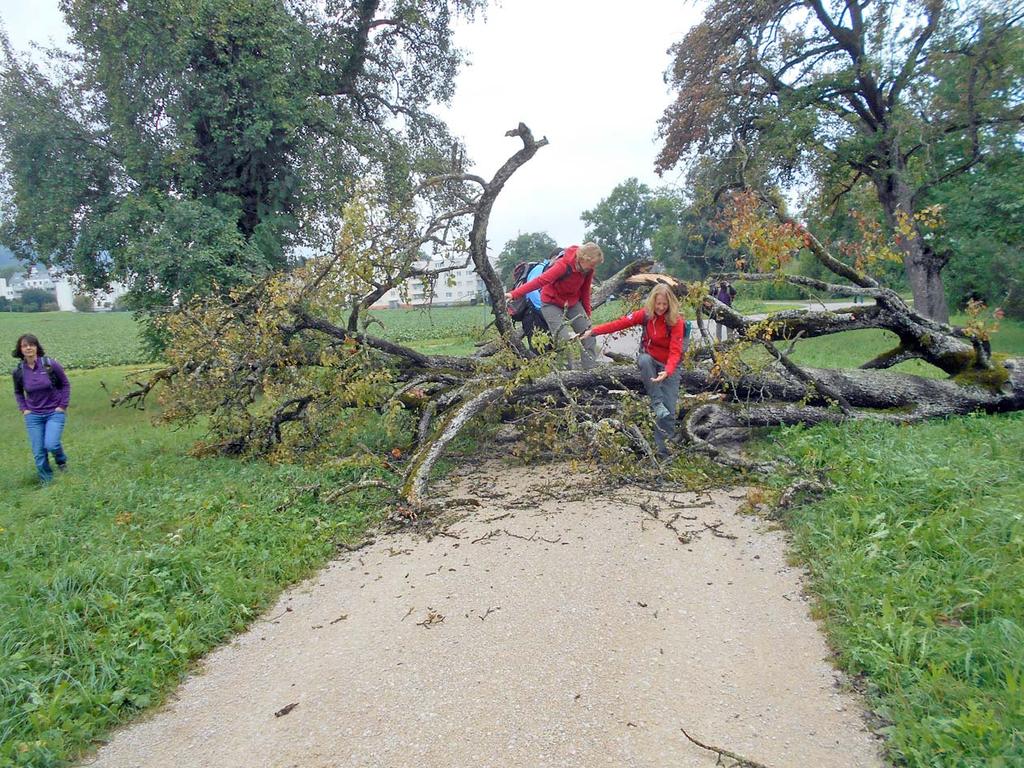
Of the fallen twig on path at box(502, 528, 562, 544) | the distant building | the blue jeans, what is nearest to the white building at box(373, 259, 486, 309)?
the fallen twig on path at box(502, 528, 562, 544)

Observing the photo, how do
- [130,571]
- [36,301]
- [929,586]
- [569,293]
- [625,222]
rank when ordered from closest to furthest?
[929,586]
[130,571]
[569,293]
[625,222]
[36,301]

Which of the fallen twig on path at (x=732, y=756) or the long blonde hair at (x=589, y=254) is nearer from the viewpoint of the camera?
the fallen twig on path at (x=732, y=756)

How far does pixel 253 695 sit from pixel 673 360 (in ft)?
14.1

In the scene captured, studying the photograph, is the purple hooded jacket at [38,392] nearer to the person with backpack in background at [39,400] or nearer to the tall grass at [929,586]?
the person with backpack in background at [39,400]

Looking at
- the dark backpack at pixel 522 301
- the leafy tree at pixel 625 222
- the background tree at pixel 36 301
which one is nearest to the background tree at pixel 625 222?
the leafy tree at pixel 625 222

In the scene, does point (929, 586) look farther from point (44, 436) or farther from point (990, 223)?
point (990, 223)

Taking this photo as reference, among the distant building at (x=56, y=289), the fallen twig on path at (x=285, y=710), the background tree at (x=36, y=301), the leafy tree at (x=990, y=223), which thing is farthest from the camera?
the background tree at (x=36, y=301)

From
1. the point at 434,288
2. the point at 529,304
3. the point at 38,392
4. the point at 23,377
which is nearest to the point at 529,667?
the point at 434,288

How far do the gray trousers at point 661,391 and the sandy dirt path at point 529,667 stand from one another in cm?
151

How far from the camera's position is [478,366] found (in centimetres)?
773

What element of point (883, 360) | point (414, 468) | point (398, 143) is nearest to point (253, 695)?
point (414, 468)

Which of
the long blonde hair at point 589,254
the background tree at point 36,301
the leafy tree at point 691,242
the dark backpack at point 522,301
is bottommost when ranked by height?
the dark backpack at point 522,301

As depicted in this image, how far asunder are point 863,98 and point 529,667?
1791cm

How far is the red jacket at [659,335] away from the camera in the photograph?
6.25m
